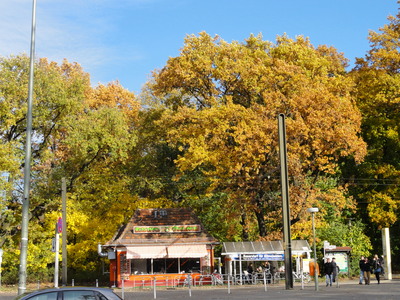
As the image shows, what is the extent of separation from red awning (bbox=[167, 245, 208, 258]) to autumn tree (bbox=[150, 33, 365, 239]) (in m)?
3.45

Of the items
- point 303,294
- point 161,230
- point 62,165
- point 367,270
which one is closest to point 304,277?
point 367,270

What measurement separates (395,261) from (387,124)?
13773 millimetres

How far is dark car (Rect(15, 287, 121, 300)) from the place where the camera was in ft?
40.0

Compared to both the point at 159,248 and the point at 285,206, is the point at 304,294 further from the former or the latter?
the point at 159,248

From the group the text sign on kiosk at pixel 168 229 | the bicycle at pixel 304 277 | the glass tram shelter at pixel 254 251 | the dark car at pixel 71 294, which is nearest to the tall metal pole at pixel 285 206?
the dark car at pixel 71 294

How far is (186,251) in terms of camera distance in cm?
4162

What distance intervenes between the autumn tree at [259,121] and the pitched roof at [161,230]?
3032mm

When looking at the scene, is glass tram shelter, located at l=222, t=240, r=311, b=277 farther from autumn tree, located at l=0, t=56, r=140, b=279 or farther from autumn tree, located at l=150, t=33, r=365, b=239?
autumn tree, located at l=0, t=56, r=140, b=279

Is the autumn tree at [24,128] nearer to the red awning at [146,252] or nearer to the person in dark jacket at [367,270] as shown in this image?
the red awning at [146,252]

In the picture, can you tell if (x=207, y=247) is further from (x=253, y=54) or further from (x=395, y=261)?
(x=395, y=261)

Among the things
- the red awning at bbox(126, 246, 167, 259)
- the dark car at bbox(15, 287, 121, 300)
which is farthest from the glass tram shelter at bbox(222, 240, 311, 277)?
the dark car at bbox(15, 287, 121, 300)

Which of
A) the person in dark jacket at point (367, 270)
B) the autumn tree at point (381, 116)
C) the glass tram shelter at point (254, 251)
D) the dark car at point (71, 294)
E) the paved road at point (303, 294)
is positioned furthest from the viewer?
the autumn tree at point (381, 116)

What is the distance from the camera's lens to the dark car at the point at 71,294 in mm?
12203

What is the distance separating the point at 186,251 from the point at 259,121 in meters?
11.0
